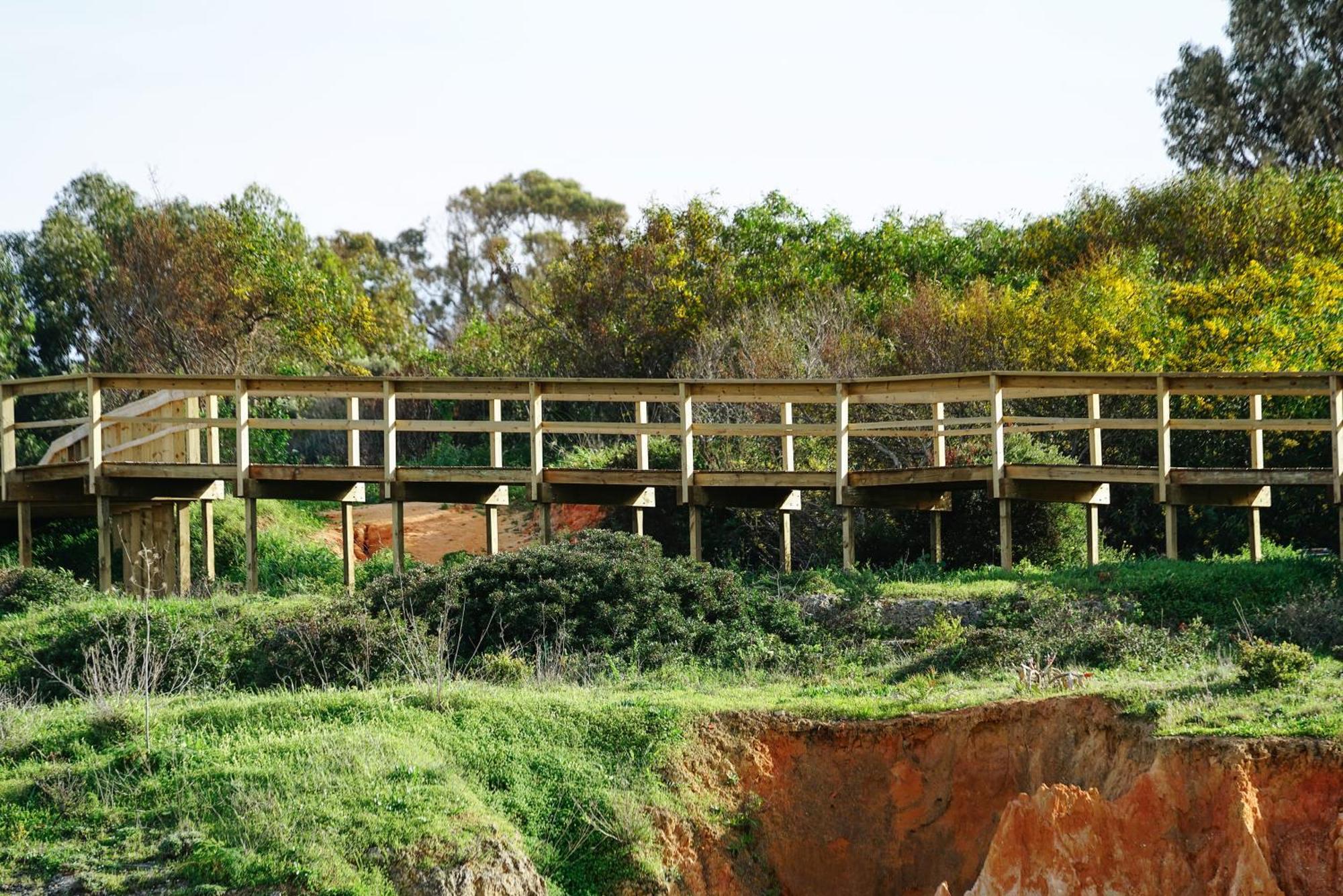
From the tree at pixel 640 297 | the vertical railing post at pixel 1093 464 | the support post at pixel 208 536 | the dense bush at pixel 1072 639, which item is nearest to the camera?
the dense bush at pixel 1072 639

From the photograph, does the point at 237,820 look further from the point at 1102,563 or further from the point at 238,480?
the point at 1102,563

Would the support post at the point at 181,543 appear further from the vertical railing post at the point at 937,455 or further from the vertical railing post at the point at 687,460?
the vertical railing post at the point at 937,455

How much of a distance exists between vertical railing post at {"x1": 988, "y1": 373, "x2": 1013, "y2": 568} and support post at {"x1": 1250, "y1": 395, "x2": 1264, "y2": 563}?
9.58ft

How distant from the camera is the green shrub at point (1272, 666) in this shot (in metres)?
14.7

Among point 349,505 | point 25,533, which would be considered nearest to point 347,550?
point 349,505

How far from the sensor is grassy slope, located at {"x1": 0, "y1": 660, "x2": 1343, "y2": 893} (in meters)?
12.9

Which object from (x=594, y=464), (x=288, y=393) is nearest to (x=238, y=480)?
(x=288, y=393)

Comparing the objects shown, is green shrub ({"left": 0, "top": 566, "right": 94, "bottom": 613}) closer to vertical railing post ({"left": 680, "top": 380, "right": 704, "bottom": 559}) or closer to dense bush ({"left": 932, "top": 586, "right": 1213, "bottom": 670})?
vertical railing post ({"left": 680, "top": 380, "right": 704, "bottom": 559})

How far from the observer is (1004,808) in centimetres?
1434

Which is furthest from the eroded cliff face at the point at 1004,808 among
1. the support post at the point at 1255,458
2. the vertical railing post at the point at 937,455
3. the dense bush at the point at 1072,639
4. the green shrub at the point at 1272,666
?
the support post at the point at 1255,458

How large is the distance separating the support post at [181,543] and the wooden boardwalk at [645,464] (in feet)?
0.12

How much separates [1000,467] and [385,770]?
971 cm

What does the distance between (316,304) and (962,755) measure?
27.4 meters

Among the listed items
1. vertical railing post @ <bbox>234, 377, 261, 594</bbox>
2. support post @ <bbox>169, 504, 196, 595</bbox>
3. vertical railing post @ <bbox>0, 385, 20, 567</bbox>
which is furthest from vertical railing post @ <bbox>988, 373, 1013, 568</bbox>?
vertical railing post @ <bbox>0, 385, 20, 567</bbox>
